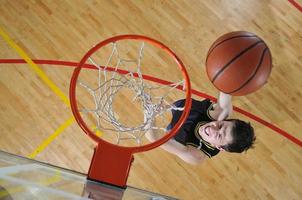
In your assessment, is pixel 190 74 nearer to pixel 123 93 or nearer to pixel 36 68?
pixel 123 93

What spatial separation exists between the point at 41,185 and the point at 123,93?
1.38m

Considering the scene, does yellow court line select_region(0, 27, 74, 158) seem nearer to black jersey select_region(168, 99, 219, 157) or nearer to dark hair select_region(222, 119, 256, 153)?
black jersey select_region(168, 99, 219, 157)

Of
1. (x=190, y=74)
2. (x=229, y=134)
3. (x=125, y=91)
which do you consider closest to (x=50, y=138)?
(x=125, y=91)

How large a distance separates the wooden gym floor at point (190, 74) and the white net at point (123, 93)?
0.20 metres

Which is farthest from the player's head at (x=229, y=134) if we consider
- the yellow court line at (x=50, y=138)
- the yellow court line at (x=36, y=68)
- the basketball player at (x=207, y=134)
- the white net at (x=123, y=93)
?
the yellow court line at (x=36, y=68)

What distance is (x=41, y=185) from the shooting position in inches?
98.7

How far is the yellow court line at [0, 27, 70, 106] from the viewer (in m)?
3.73

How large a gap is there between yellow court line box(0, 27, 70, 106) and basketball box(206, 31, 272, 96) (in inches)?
68.2

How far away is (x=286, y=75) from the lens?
3.79 metres

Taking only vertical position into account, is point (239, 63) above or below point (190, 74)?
above

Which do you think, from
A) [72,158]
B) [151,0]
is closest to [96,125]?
[72,158]

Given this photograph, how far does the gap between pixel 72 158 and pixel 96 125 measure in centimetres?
38

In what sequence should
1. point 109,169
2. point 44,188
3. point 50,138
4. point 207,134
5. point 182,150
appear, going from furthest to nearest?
point 50,138, point 182,150, point 207,134, point 44,188, point 109,169

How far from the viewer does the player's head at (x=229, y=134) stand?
2.45m
